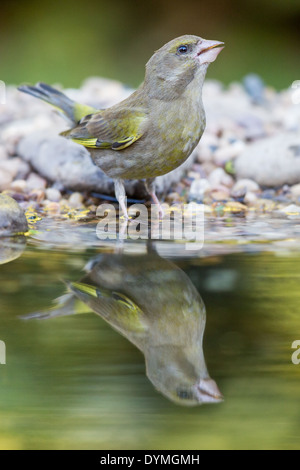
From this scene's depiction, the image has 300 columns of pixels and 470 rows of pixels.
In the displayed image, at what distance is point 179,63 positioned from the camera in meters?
3.09

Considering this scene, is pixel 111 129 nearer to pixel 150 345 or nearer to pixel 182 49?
pixel 182 49

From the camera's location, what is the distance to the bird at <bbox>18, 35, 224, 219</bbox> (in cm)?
307

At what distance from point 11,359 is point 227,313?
633 mm

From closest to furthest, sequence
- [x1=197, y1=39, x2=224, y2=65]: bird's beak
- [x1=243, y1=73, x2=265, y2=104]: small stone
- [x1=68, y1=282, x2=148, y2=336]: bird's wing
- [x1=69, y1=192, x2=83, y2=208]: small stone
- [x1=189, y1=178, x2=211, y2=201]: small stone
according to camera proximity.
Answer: [x1=68, y1=282, x2=148, y2=336]: bird's wing, [x1=197, y1=39, x2=224, y2=65]: bird's beak, [x1=69, y1=192, x2=83, y2=208]: small stone, [x1=189, y1=178, x2=211, y2=201]: small stone, [x1=243, y1=73, x2=265, y2=104]: small stone

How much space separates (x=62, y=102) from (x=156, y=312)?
199 cm

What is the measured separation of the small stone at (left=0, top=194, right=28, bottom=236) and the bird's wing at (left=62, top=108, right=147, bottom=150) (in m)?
0.52

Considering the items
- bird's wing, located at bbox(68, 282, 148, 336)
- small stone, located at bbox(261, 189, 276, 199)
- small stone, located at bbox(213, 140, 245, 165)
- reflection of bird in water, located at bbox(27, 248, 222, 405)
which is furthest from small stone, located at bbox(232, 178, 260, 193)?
bird's wing, located at bbox(68, 282, 148, 336)

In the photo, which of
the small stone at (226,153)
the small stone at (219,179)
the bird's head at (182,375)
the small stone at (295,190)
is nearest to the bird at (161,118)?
the small stone at (219,179)

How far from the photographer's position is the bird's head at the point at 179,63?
9.93 feet

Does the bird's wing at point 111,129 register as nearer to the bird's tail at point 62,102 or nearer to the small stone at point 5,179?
the bird's tail at point 62,102

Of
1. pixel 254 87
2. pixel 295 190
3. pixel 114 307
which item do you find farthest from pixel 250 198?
pixel 254 87

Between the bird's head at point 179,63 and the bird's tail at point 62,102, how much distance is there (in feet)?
1.99

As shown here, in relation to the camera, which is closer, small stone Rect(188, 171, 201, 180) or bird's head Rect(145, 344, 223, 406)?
bird's head Rect(145, 344, 223, 406)

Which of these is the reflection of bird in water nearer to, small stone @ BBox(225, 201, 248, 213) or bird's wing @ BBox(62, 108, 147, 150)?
bird's wing @ BBox(62, 108, 147, 150)
